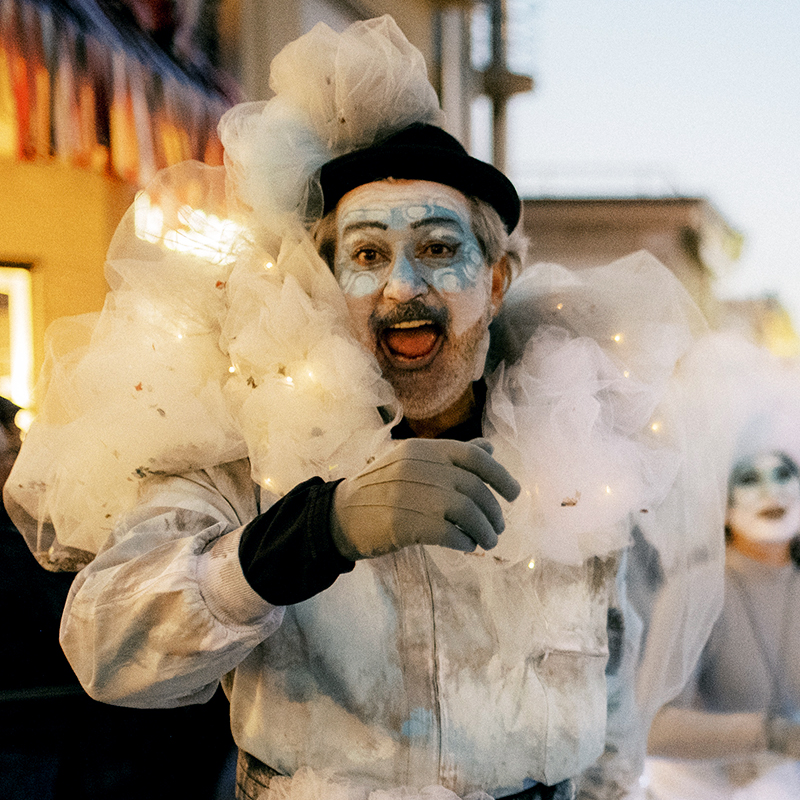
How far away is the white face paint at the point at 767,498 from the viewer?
7.28 ft

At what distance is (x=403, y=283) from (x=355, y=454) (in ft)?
1.12

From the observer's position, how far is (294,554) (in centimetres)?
92

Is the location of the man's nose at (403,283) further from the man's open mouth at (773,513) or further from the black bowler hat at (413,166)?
the man's open mouth at (773,513)

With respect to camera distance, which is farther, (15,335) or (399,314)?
(15,335)

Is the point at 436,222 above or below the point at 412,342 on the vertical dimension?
above

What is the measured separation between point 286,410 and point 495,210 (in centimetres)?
68

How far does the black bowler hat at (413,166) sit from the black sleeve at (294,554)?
2.25ft

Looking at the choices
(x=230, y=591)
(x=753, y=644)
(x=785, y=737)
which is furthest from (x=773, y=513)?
(x=230, y=591)

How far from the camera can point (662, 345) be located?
4.69 ft

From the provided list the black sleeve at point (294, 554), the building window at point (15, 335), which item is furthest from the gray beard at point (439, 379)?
the building window at point (15, 335)

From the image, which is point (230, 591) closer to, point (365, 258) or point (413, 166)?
point (365, 258)

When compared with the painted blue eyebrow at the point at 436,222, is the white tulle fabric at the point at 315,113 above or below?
above

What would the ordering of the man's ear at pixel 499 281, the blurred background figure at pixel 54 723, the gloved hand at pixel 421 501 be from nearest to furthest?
the gloved hand at pixel 421 501, the man's ear at pixel 499 281, the blurred background figure at pixel 54 723

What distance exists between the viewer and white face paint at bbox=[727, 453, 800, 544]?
2219mm
